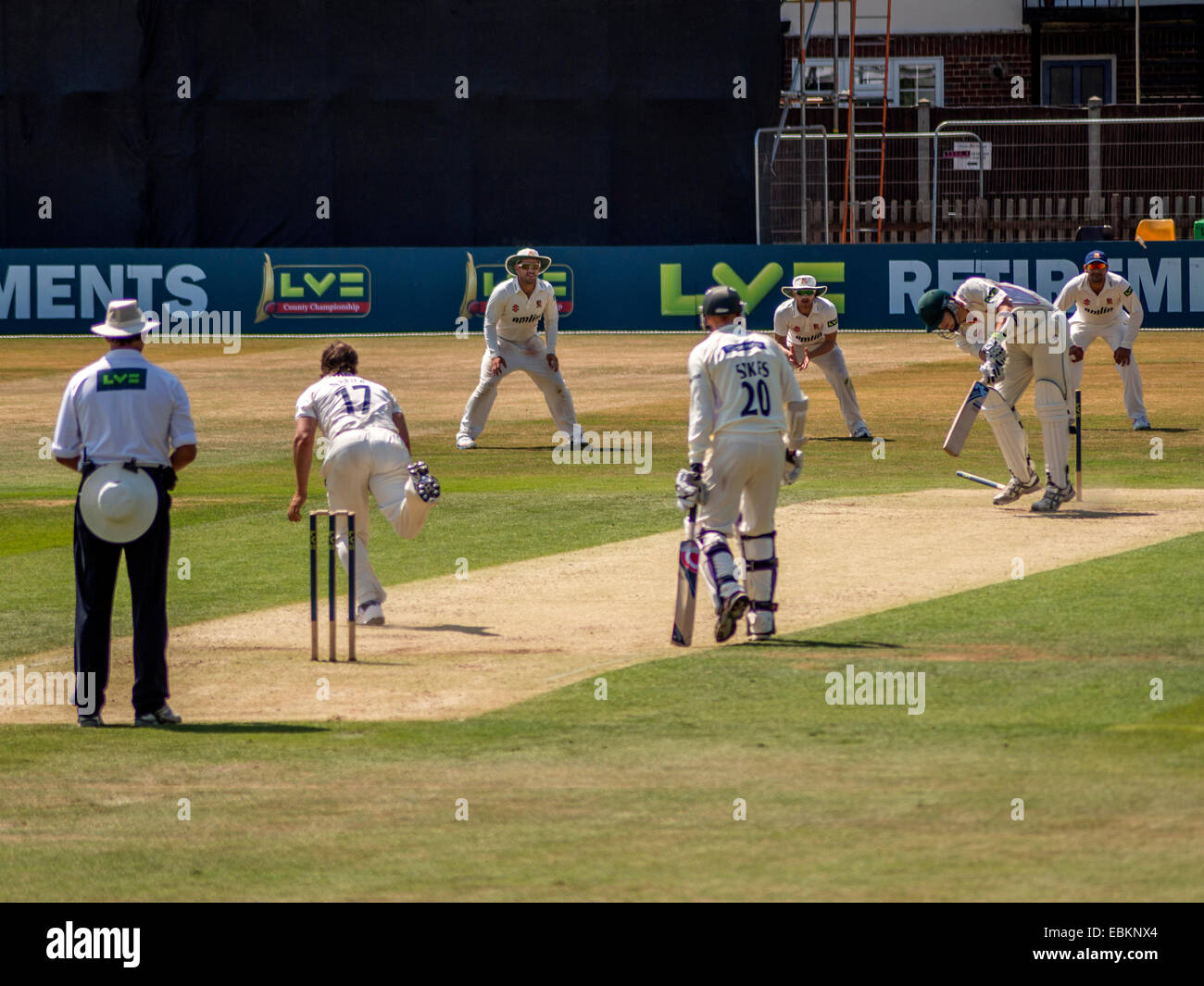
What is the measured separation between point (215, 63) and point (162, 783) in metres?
34.4

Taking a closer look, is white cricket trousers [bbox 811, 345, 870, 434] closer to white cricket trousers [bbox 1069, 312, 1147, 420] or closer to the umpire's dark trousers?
white cricket trousers [bbox 1069, 312, 1147, 420]

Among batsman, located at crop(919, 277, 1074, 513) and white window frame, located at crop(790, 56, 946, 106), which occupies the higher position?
white window frame, located at crop(790, 56, 946, 106)

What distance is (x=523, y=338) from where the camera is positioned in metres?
22.5

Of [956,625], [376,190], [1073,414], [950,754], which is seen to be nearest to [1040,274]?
Result: [376,190]

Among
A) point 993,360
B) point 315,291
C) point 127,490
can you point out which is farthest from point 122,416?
point 315,291

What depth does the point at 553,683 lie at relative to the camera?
10.7 m

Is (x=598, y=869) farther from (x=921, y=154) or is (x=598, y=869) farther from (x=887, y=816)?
(x=921, y=154)

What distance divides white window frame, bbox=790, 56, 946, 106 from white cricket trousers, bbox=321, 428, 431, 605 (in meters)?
35.0

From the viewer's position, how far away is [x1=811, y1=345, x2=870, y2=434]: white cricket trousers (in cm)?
2272

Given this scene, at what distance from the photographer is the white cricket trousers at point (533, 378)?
2244cm

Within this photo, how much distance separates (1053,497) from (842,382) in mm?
6077

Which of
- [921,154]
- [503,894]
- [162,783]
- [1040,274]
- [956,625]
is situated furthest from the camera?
[921,154]

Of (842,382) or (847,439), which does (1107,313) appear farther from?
(847,439)

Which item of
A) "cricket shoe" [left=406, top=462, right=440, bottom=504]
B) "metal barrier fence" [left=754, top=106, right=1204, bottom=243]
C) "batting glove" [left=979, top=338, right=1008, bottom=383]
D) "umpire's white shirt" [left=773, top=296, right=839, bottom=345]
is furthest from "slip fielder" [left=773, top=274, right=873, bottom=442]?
"metal barrier fence" [left=754, top=106, right=1204, bottom=243]
